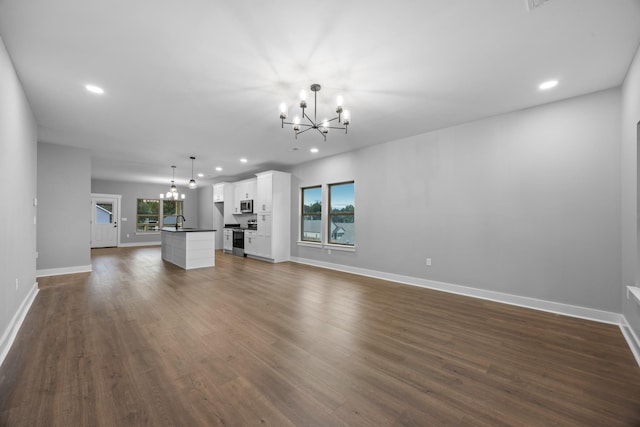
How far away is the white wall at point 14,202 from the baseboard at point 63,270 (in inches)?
77.9

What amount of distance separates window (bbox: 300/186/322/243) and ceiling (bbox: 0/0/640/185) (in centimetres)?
284

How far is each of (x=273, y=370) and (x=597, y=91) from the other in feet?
15.5

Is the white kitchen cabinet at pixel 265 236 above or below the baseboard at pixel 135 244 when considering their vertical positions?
above

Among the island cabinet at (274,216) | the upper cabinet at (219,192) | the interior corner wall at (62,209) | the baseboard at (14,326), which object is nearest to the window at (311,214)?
the island cabinet at (274,216)

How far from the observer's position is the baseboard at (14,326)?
2266mm

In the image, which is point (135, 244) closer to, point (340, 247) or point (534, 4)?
point (340, 247)

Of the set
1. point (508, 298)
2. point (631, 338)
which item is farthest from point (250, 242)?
point (631, 338)

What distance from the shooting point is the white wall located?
237cm

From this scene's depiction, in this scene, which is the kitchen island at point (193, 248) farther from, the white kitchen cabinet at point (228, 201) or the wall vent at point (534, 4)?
the wall vent at point (534, 4)

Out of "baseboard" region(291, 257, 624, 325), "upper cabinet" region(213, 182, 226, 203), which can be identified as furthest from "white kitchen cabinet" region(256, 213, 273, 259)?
"upper cabinet" region(213, 182, 226, 203)

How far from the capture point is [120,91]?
3.21 m

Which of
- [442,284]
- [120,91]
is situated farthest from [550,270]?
[120,91]

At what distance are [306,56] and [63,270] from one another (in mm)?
6663

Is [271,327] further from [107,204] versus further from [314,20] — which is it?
[107,204]
